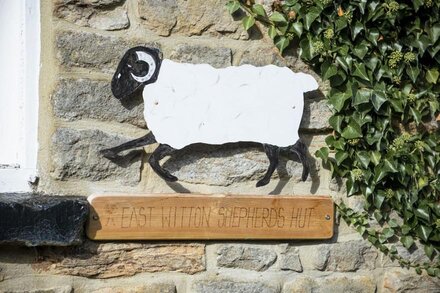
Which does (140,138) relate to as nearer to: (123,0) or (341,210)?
(123,0)

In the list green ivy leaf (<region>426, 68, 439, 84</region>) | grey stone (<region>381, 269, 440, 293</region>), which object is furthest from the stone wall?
green ivy leaf (<region>426, 68, 439, 84</region>)

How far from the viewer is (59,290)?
2.39 meters

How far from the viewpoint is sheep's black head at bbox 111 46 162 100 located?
246 centimetres

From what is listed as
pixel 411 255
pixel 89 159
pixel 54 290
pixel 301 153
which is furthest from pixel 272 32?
pixel 54 290

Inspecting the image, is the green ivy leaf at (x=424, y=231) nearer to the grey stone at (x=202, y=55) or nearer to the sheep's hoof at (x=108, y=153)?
the grey stone at (x=202, y=55)

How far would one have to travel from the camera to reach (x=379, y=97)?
8.80 ft

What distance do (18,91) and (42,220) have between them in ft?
1.53

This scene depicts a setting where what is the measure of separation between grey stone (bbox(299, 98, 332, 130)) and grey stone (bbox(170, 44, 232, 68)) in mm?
341

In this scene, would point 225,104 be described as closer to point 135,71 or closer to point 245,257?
point 135,71

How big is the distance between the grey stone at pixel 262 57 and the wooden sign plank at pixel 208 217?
1.56ft

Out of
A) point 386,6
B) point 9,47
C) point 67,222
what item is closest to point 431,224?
point 386,6

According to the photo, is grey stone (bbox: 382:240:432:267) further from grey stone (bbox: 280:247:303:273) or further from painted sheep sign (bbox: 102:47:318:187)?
painted sheep sign (bbox: 102:47:318:187)

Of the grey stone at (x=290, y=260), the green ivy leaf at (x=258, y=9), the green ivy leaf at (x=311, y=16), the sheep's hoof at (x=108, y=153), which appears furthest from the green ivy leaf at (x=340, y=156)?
the sheep's hoof at (x=108, y=153)

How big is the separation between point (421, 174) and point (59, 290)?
53.9 inches
